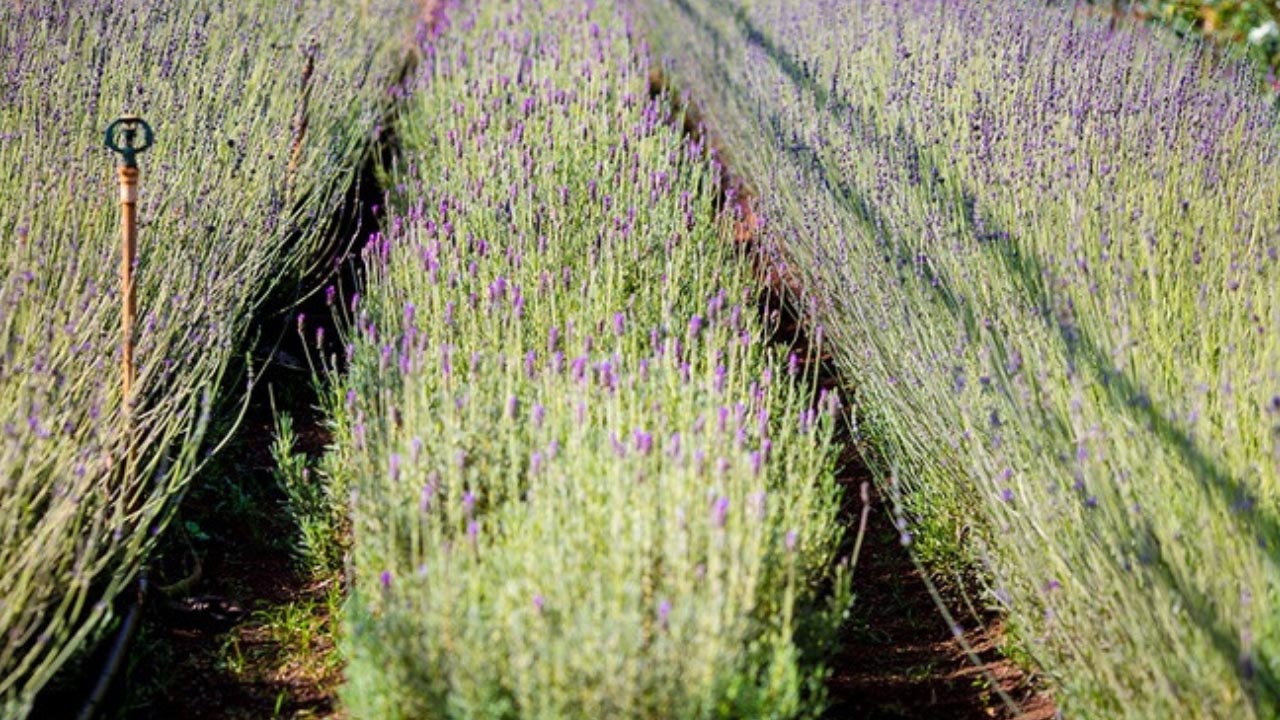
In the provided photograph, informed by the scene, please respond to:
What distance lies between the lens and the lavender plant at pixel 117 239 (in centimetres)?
253

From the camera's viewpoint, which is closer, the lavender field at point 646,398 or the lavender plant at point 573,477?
the lavender plant at point 573,477

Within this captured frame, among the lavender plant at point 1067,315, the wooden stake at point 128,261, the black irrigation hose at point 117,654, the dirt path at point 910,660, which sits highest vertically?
the lavender plant at point 1067,315

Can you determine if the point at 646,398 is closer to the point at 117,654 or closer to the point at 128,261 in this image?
the point at 117,654

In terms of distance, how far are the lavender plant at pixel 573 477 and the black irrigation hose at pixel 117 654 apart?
1.48 ft

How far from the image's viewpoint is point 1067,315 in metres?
2.60

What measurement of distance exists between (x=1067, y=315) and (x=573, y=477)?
0.96 m

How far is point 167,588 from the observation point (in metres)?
3.05

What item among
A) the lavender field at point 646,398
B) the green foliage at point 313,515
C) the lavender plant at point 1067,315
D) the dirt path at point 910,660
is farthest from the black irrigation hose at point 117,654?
the lavender plant at point 1067,315

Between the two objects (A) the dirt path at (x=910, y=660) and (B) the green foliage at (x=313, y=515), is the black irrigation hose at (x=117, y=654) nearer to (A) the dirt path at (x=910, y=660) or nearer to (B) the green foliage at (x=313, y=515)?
(B) the green foliage at (x=313, y=515)

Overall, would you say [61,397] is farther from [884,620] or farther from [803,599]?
[884,620]

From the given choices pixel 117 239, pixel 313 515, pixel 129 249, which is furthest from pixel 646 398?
pixel 117 239

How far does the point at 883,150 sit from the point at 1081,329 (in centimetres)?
153

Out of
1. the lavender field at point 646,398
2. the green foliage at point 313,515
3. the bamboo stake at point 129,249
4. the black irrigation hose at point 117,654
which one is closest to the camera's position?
the lavender field at point 646,398

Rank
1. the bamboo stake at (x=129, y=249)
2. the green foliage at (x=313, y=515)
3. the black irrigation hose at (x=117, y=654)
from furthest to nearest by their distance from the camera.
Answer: the green foliage at (x=313, y=515) → the bamboo stake at (x=129, y=249) → the black irrigation hose at (x=117, y=654)
